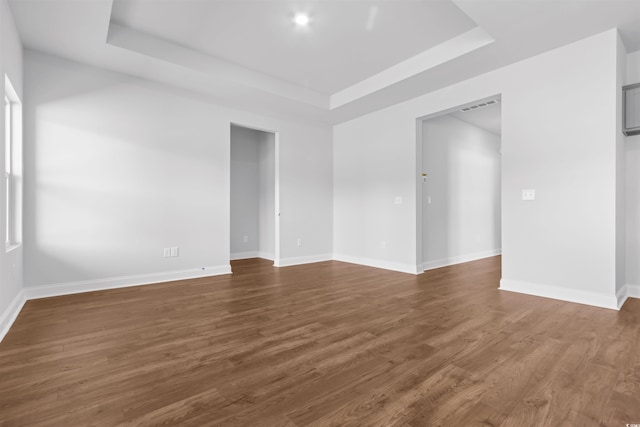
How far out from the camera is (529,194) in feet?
12.2

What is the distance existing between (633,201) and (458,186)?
2.78 meters

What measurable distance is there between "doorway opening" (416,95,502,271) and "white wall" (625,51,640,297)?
5.32 ft

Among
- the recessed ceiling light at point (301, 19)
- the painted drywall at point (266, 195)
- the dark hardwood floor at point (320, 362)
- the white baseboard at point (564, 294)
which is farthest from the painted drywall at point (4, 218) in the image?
the white baseboard at point (564, 294)

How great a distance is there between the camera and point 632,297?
3.47 m

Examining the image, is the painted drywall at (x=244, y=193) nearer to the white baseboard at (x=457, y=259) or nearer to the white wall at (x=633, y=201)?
the white baseboard at (x=457, y=259)

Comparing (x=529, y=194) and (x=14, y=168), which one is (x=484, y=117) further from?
(x=14, y=168)

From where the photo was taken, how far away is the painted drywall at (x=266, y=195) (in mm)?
6602

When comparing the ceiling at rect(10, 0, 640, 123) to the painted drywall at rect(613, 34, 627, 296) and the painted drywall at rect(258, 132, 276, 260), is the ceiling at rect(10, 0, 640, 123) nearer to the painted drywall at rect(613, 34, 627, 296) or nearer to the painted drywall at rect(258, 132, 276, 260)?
the painted drywall at rect(613, 34, 627, 296)

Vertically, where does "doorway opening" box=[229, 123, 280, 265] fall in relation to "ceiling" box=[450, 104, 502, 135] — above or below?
below

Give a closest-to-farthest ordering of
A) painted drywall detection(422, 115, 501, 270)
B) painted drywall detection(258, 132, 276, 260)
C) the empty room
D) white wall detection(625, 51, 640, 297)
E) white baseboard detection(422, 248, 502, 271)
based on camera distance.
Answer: the empty room, white wall detection(625, 51, 640, 297), white baseboard detection(422, 248, 502, 271), painted drywall detection(422, 115, 501, 270), painted drywall detection(258, 132, 276, 260)

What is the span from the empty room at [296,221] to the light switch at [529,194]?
57mm

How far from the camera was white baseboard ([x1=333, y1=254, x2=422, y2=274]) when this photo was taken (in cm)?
501

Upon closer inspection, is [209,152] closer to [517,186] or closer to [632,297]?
[517,186]

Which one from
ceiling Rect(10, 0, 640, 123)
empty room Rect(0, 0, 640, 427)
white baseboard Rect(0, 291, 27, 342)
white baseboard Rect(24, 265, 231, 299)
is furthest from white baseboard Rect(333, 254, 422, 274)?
white baseboard Rect(0, 291, 27, 342)
